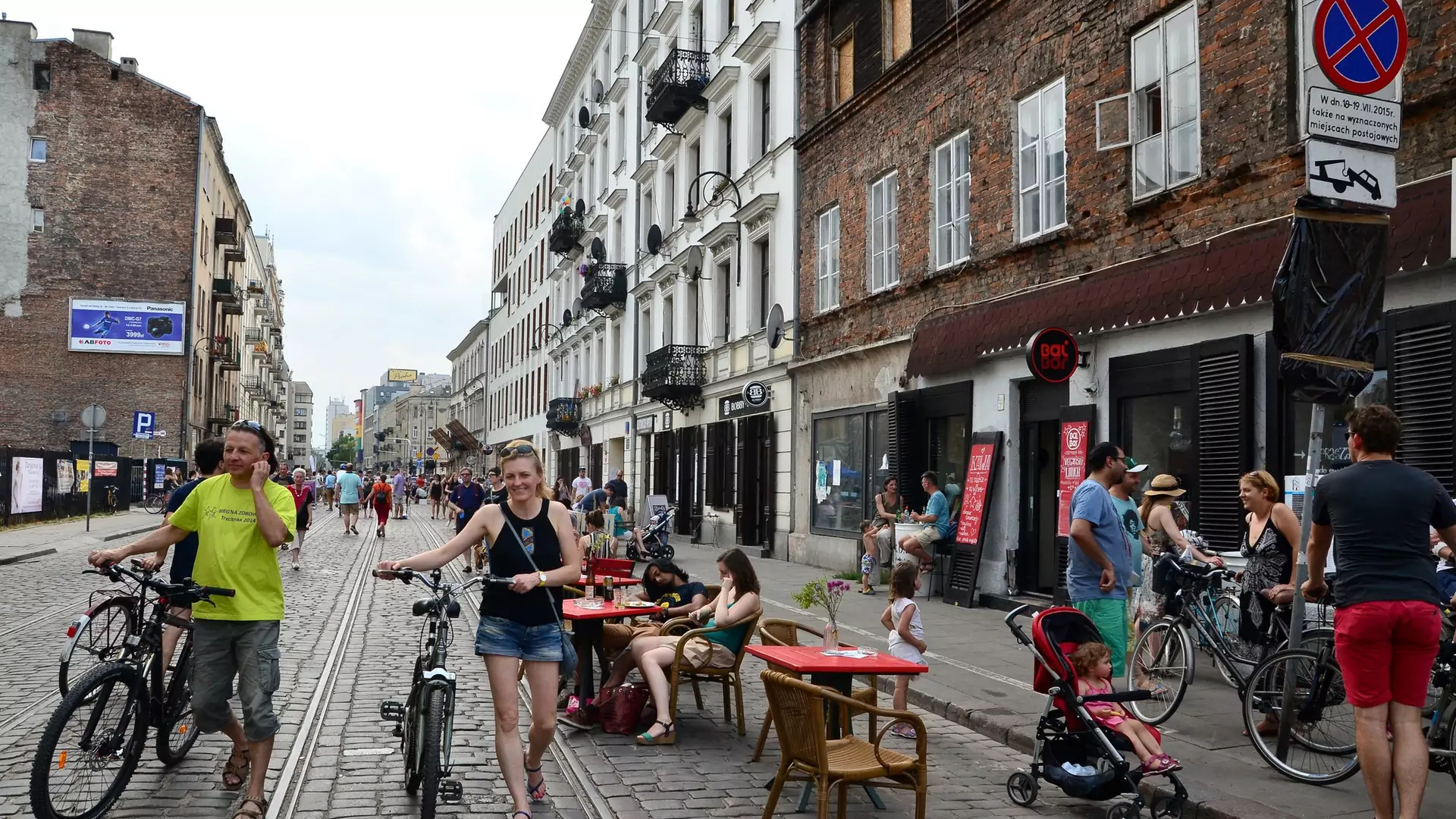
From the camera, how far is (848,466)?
19859mm

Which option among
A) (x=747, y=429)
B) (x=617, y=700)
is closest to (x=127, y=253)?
(x=747, y=429)

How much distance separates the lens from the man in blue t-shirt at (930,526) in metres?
15.6

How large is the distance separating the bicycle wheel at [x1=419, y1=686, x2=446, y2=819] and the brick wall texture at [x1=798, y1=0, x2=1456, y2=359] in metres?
8.14

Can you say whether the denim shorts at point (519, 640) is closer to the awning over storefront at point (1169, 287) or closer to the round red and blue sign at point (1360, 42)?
the round red and blue sign at point (1360, 42)

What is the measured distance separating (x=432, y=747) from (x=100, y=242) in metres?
45.5

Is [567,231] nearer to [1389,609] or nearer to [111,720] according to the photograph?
[111,720]

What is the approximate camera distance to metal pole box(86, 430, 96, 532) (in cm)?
2725

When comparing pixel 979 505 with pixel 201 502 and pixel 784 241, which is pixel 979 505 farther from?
pixel 201 502

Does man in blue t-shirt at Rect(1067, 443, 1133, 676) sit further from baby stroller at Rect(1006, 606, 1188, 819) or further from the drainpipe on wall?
the drainpipe on wall

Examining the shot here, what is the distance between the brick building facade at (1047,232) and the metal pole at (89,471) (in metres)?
16.9

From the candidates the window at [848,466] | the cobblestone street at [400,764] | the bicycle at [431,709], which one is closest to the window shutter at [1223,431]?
the cobblestone street at [400,764]

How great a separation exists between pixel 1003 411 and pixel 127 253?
40.1 meters

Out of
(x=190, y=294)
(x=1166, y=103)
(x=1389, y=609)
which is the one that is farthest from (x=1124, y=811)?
(x=190, y=294)

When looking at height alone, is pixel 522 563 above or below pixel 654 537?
above
